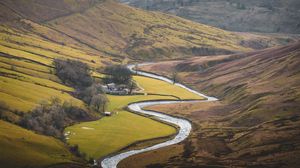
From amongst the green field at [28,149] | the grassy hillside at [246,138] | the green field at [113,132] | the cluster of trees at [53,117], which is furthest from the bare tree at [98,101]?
the green field at [28,149]

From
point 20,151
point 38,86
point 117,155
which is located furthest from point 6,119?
point 38,86

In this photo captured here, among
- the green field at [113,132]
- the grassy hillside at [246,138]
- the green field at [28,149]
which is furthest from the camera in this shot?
the green field at [113,132]

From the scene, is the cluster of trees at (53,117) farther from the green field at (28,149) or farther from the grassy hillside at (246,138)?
the grassy hillside at (246,138)

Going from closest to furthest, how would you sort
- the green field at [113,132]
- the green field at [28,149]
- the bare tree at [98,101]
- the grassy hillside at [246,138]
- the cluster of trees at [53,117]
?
the green field at [28,149] < the grassy hillside at [246,138] < the green field at [113,132] < the cluster of trees at [53,117] < the bare tree at [98,101]

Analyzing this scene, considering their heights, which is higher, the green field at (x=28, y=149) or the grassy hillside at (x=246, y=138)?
the green field at (x=28, y=149)

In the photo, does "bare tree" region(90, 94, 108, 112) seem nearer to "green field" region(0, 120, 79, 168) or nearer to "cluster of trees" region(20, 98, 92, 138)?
"cluster of trees" region(20, 98, 92, 138)

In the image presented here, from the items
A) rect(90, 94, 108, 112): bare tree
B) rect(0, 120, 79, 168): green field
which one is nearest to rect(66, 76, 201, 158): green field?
rect(90, 94, 108, 112): bare tree

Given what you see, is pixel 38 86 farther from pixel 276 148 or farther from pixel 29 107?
pixel 276 148
